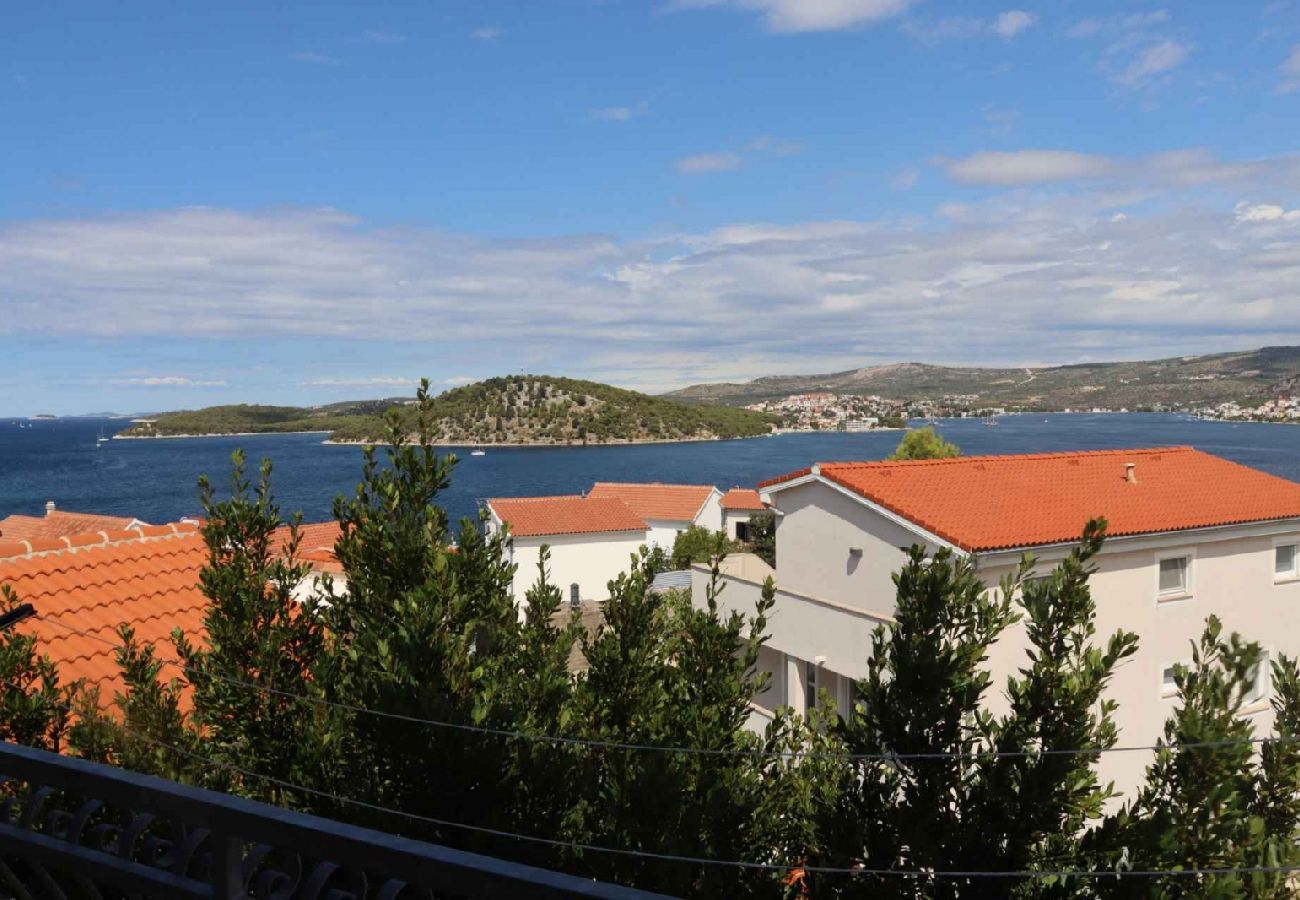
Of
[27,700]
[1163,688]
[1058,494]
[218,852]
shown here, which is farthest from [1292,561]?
[218,852]

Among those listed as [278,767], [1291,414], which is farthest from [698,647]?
[1291,414]

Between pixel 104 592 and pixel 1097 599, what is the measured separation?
1510 centimetres

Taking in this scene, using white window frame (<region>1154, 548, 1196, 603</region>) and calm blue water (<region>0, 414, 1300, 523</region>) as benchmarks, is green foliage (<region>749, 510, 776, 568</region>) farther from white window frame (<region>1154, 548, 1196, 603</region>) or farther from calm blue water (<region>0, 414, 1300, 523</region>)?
calm blue water (<region>0, 414, 1300, 523</region>)

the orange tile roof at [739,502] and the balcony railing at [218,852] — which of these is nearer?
the balcony railing at [218,852]

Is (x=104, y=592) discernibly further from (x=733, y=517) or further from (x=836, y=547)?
(x=733, y=517)

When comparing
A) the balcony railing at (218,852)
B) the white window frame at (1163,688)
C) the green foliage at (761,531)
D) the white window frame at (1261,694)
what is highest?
the balcony railing at (218,852)

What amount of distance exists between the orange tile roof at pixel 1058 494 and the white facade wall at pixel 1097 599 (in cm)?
33

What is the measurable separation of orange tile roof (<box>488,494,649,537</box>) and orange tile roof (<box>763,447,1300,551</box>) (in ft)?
77.9

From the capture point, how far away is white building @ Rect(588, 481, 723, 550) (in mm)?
53156

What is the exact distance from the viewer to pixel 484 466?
150 metres

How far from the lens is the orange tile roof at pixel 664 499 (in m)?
53.6

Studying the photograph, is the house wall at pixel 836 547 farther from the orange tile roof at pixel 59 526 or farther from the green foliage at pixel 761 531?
the green foliage at pixel 761 531

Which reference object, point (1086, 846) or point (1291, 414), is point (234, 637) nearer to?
point (1086, 846)

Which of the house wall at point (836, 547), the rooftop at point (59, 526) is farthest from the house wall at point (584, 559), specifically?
the house wall at point (836, 547)
